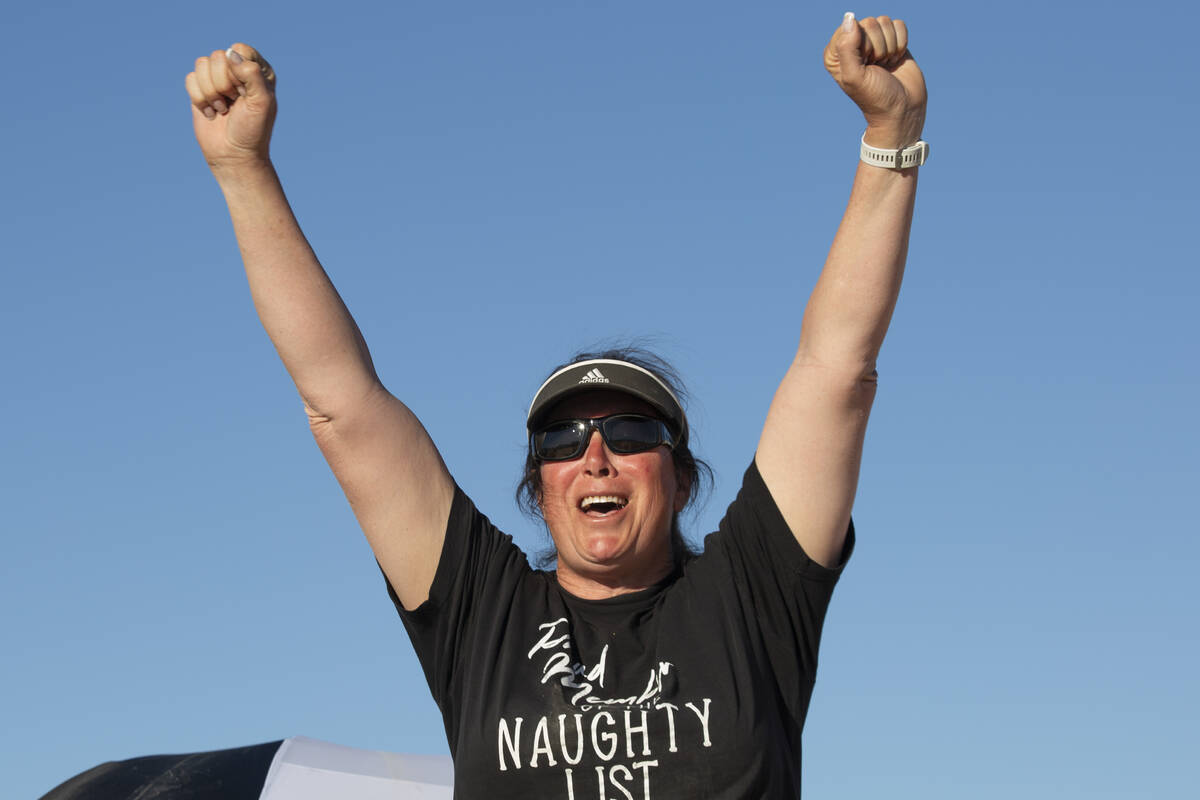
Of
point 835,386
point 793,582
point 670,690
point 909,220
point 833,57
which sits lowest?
point 670,690

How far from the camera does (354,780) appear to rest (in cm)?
992

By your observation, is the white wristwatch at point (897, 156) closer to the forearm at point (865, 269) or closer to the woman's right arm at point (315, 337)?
the forearm at point (865, 269)

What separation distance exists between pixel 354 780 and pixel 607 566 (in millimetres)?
6216

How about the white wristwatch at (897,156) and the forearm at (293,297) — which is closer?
the white wristwatch at (897,156)

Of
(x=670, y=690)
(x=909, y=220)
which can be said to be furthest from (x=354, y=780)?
(x=909, y=220)

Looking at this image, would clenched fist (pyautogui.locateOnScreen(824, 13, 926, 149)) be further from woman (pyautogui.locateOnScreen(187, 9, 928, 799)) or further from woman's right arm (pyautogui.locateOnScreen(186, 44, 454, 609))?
woman's right arm (pyautogui.locateOnScreen(186, 44, 454, 609))

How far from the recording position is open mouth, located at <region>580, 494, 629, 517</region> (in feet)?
14.5

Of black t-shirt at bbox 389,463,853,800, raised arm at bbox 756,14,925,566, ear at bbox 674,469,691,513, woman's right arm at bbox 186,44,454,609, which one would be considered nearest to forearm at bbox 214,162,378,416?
woman's right arm at bbox 186,44,454,609

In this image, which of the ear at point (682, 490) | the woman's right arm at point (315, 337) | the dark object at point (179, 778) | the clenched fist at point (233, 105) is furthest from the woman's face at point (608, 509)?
the dark object at point (179, 778)

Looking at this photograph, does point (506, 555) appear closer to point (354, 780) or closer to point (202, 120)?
point (202, 120)

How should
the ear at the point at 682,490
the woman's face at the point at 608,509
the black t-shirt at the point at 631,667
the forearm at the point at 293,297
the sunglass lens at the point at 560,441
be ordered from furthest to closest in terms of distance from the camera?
1. the ear at the point at 682,490
2. the sunglass lens at the point at 560,441
3. the woman's face at the point at 608,509
4. the forearm at the point at 293,297
5. the black t-shirt at the point at 631,667

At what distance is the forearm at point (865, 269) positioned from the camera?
397cm

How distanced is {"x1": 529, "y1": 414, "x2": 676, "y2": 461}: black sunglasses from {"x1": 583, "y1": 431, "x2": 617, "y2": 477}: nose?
12 mm

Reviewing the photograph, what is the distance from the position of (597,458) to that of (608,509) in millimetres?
169
